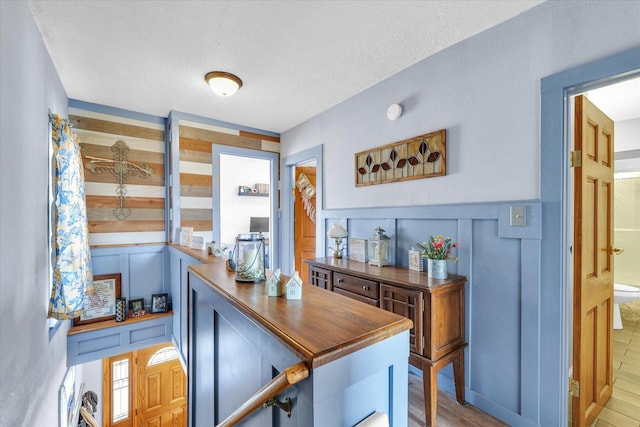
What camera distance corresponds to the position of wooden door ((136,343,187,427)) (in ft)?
13.9

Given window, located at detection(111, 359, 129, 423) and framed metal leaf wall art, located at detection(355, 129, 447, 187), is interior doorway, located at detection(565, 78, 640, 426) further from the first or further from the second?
window, located at detection(111, 359, 129, 423)

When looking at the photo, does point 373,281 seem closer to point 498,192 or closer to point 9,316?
point 498,192

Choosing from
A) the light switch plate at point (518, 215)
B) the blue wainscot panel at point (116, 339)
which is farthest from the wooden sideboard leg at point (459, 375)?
the blue wainscot panel at point (116, 339)

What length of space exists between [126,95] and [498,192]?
10.8 ft

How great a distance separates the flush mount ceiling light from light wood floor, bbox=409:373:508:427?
8.91 feet

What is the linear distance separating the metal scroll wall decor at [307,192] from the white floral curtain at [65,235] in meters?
2.43

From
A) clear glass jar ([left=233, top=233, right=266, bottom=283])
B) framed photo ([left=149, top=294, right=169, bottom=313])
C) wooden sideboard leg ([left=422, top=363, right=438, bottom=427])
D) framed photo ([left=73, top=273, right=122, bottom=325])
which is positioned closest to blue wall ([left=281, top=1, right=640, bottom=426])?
wooden sideboard leg ([left=422, top=363, right=438, bottom=427])

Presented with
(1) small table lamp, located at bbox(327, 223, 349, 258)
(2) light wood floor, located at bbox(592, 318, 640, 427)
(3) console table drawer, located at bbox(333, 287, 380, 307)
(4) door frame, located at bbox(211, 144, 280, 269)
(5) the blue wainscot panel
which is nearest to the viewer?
(2) light wood floor, located at bbox(592, 318, 640, 427)

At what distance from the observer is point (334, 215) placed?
119 inches

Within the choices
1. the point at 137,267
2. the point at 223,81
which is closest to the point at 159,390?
the point at 137,267

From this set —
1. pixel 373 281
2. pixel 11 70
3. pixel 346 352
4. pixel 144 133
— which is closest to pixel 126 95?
pixel 144 133

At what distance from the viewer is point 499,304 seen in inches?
67.6

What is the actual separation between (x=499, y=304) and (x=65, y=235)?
2936 mm

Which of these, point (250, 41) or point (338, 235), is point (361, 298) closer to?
point (338, 235)
